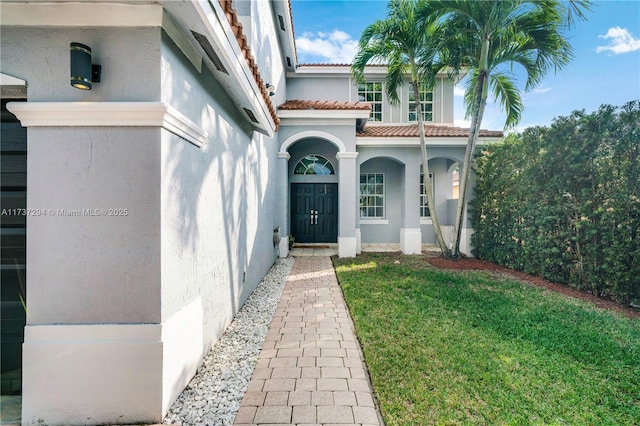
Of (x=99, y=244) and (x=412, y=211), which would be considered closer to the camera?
(x=99, y=244)

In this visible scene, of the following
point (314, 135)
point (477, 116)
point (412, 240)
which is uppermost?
point (477, 116)

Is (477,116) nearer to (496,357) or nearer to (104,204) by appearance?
(496,357)

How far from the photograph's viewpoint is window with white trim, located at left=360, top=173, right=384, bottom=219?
12.2 meters

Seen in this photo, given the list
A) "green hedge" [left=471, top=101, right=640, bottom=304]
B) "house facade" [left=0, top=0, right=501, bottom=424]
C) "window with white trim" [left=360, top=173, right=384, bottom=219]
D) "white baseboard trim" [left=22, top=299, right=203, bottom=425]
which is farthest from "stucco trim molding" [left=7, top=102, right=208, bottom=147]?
"window with white trim" [left=360, top=173, right=384, bottom=219]

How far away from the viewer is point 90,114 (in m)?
2.34

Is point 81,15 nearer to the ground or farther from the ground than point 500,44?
nearer to the ground

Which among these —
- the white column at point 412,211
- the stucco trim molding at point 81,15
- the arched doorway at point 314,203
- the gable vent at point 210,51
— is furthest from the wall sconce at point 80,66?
the white column at point 412,211

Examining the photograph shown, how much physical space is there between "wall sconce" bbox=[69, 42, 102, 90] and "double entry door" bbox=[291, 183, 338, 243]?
949 cm

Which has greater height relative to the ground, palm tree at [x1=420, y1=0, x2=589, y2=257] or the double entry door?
palm tree at [x1=420, y1=0, x2=589, y2=257]

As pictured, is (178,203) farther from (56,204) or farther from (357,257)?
(357,257)

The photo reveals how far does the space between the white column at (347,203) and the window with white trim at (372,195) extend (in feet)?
8.84

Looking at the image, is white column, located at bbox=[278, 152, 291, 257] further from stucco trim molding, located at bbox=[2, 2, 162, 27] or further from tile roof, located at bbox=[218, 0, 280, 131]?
stucco trim molding, located at bbox=[2, 2, 162, 27]

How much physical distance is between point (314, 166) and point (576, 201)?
844 centimetres

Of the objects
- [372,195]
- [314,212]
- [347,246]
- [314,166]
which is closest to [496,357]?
[347,246]
